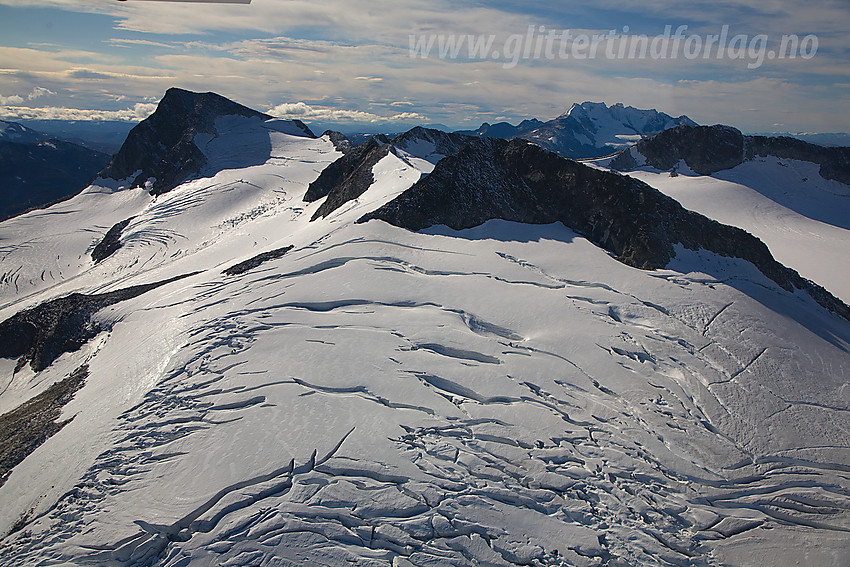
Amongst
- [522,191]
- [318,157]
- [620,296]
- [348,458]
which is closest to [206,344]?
[348,458]

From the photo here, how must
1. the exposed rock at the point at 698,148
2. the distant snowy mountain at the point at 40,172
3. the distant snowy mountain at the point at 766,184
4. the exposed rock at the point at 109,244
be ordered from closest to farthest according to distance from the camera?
the distant snowy mountain at the point at 766,184
the exposed rock at the point at 109,244
the exposed rock at the point at 698,148
the distant snowy mountain at the point at 40,172

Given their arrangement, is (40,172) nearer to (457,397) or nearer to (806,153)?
(457,397)

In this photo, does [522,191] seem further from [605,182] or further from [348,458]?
[348,458]

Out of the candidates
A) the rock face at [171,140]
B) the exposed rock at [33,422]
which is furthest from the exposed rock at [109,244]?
the exposed rock at [33,422]

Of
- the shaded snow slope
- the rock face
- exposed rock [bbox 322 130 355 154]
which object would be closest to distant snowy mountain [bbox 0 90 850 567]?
the shaded snow slope

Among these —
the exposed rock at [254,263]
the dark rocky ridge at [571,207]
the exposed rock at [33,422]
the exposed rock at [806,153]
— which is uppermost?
the exposed rock at [806,153]

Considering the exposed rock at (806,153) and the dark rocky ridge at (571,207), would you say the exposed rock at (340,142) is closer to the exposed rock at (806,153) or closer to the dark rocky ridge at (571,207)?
the dark rocky ridge at (571,207)

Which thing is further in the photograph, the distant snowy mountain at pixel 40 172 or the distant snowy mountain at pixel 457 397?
the distant snowy mountain at pixel 40 172
